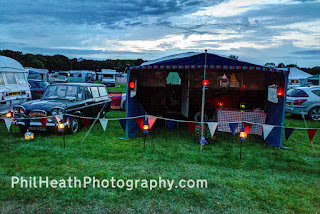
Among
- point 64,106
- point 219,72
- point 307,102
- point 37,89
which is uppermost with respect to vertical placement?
point 219,72

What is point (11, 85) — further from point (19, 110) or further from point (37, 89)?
point (37, 89)

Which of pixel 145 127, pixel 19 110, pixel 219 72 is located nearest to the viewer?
pixel 145 127

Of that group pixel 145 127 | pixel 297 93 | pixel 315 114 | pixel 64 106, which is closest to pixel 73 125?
pixel 64 106

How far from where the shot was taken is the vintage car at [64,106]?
7.30 m

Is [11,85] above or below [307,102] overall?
above

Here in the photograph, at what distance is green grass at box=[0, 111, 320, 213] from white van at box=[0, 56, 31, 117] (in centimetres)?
240

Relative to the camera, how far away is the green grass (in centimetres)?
375

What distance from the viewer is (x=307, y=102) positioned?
11062 mm

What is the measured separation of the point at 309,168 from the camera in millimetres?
5504

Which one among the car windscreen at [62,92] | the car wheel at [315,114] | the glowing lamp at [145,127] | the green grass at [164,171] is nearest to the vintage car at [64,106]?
the car windscreen at [62,92]

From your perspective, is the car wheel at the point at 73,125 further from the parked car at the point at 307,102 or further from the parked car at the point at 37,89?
the parked car at the point at 307,102

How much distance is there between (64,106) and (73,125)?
88 centimetres

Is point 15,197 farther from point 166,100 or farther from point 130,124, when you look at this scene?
point 166,100

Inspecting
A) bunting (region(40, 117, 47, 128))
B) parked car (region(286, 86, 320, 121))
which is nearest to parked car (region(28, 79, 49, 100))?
bunting (region(40, 117, 47, 128))
